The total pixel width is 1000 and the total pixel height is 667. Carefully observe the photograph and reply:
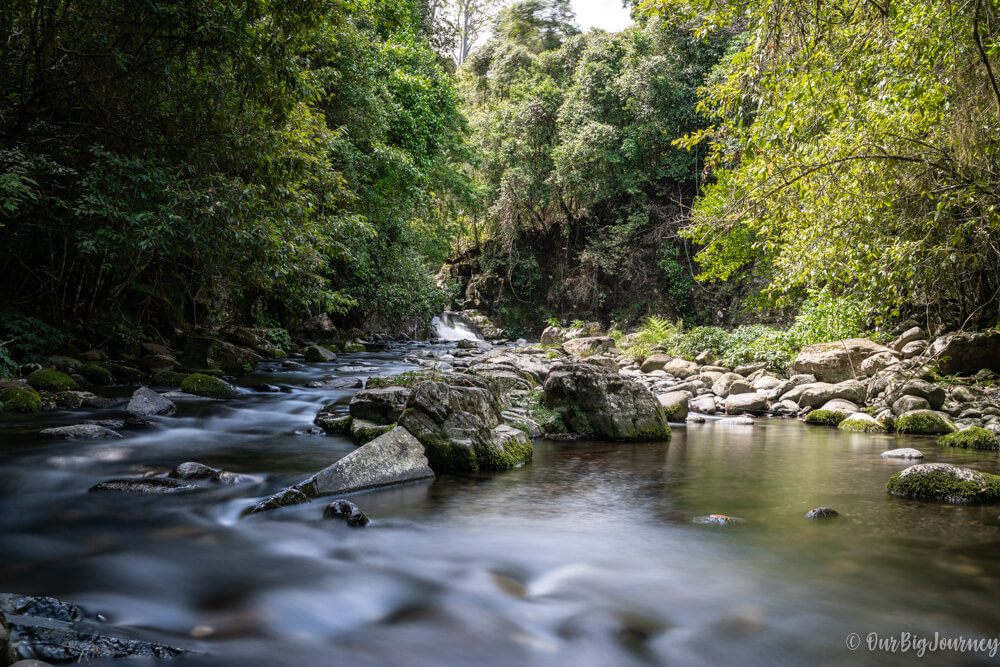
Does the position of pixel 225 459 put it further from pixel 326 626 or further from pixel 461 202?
pixel 461 202

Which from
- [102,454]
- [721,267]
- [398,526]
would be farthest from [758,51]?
[721,267]

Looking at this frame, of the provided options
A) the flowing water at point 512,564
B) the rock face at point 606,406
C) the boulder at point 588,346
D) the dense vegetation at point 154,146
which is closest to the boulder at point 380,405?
the flowing water at point 512,564

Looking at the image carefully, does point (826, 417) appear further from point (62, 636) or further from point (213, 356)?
point (213, 356)

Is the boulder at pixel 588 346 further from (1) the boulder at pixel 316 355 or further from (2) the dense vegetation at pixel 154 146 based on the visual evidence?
(2) the dense vegetation at pixel 154 146

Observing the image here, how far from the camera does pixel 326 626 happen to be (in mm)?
2664

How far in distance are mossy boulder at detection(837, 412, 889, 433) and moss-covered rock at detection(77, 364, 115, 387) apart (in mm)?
11737

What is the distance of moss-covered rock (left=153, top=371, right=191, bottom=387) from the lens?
32.0ft

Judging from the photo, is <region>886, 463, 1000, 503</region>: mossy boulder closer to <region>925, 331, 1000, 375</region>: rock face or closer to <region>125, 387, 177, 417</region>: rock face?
<region>925, 331, 1000, 375</region>: rock face

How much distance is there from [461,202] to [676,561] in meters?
20.3

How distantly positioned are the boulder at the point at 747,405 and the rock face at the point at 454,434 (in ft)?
18.5

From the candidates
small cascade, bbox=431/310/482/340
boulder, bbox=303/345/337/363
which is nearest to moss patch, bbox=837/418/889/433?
boulder, bbox=303/345/337/363

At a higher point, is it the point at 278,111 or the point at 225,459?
the point at 278,111

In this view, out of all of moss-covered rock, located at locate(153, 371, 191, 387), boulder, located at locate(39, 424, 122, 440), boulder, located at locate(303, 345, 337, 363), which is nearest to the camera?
boulder, located at locate(39, 424, 122, 440)

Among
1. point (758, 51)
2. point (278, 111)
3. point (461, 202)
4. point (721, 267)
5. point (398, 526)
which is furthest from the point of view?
point (461, 202)
